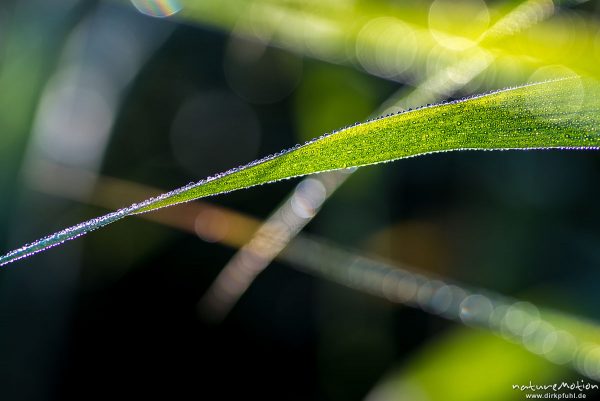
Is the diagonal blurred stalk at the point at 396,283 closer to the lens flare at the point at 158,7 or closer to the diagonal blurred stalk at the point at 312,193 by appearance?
the diagonal blurred stalk at the point at 312,193

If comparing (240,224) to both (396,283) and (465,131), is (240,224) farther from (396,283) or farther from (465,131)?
(465,131)

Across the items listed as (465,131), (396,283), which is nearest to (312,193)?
(396,283)

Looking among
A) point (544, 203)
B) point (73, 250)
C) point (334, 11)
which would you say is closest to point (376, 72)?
point (334, 11)

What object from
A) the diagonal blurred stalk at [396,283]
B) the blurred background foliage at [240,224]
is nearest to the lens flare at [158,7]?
the blurred background foliage at [240,224]

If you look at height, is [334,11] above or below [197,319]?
above

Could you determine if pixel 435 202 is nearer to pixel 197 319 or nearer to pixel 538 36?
pixel 538 36

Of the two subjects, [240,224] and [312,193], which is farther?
[240,224]

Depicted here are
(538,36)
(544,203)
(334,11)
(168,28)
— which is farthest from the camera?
(168,28)
